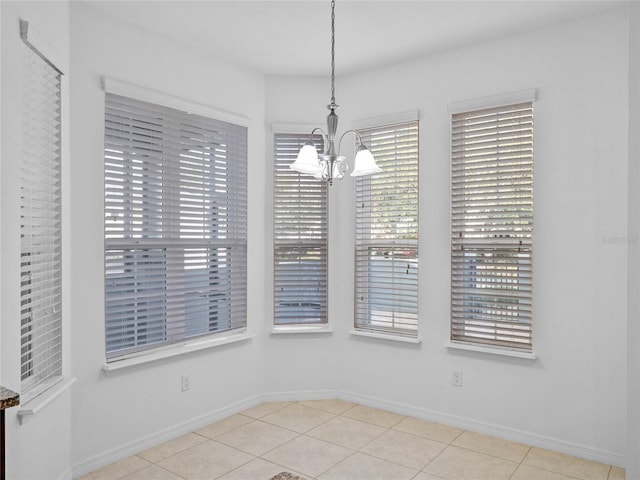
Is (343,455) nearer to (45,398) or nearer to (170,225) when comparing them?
(45,398)

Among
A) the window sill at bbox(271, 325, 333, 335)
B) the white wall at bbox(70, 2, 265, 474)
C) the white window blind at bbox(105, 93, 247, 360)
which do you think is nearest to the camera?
the white wall at bbox(70, 2, 265, 474)

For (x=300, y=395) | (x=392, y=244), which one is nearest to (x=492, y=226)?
(x=392, y=244)

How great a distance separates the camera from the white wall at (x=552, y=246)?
9.81 ft

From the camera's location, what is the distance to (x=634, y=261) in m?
2.29

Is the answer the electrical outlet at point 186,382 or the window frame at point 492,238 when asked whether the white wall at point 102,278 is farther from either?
the window frame at point 492,238

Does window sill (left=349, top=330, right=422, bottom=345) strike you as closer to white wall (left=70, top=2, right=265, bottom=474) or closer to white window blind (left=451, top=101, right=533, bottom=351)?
white window blind (left=451, top=101, right=533, bottom=351)

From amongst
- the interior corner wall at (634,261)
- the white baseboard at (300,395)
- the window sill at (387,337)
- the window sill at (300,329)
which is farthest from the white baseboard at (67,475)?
the interior corner wall at (634,261)

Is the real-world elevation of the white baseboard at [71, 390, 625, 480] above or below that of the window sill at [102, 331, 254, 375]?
below

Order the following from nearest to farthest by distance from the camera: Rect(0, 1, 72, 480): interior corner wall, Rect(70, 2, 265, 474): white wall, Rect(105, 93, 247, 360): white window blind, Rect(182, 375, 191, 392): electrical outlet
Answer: Rect(0, 1, 72, 480): interior corner wall → Rect(70, 2, 265, 474): white wall → Rect(105, 93, 247, 360): white window blind → Rect(182, 375, 191, 392): electrical outlet

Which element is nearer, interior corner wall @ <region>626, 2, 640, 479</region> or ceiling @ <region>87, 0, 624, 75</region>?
interior corner wall @ <region>626, 2, 640, 479</region>

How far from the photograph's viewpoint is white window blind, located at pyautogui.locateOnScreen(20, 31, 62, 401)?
7.70 ft

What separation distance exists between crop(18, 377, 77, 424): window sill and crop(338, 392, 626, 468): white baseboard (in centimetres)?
233

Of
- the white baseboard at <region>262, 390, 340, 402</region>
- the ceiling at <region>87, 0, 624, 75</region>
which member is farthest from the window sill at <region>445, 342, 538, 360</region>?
the ceiling at <region>87, 0, 624, 75</region>

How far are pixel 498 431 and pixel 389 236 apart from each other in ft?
5.51
